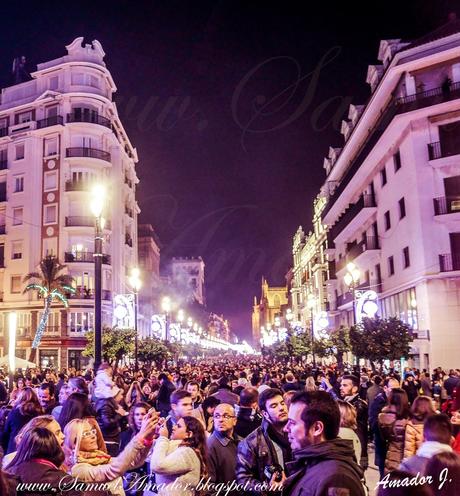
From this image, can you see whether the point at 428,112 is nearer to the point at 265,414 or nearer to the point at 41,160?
the point at 265,414

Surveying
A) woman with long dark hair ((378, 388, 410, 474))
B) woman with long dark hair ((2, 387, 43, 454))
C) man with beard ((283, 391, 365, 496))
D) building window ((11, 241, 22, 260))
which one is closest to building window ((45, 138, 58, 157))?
building window ((11, 241, 22, 260))

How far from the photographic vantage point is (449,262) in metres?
31.1

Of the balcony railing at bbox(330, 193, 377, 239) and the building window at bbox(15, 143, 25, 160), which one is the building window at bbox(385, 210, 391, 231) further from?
the building window at bbox(15, 143, 25, 160)

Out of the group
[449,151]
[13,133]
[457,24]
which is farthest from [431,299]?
[13,133]

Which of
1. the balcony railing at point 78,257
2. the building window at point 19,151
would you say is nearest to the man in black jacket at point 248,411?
the balcony railing at point 78,257

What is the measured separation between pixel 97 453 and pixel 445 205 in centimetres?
2936

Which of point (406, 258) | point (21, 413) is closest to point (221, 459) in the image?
point (21, 413)

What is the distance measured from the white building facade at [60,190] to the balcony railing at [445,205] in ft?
108

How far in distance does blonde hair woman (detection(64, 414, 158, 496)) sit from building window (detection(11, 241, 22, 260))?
5420cm

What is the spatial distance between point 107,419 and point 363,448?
4.98m

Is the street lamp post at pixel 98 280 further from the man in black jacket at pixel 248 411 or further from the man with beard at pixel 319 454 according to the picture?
the man with beard at pixel 319 454

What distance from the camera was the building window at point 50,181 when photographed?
56.8 meters

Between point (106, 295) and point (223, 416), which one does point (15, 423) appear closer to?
point (223, 416)

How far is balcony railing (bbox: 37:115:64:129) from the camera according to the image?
56.2 metres
